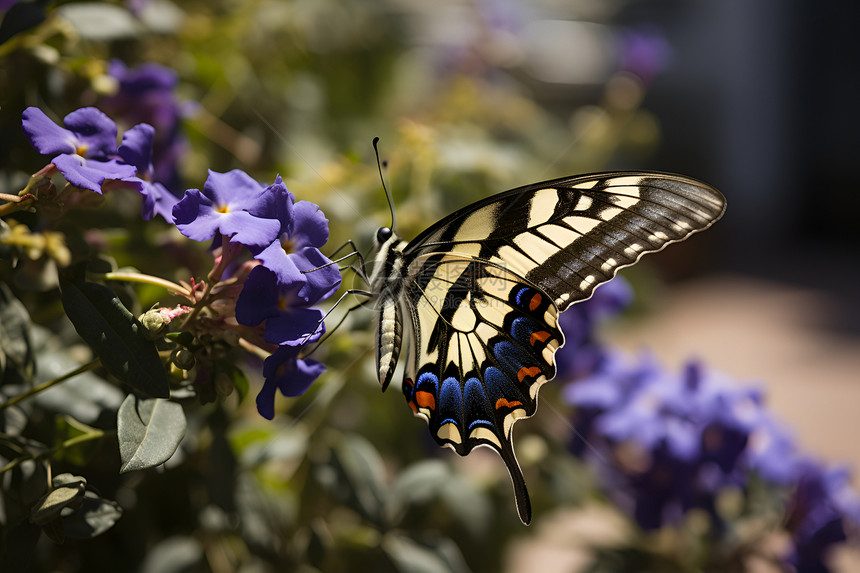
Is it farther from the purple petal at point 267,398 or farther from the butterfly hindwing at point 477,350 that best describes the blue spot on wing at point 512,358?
the purple petal at point 267,398

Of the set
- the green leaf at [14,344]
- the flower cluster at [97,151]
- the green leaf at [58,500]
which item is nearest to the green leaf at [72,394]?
the green leaf at [14,344]

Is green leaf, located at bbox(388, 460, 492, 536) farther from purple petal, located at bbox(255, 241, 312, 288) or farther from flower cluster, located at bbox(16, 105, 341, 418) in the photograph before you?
purple petal, located at bbox(255, 241, 312, 288)

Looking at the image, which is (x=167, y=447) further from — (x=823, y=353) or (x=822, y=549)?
(x=823, y=353)

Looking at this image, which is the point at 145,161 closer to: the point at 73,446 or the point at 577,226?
the point at 73,446

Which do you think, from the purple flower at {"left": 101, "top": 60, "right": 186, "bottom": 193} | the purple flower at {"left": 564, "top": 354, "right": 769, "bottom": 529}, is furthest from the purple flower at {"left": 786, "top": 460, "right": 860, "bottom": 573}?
the purple flower at {"left": 101, "top": 60, "right": 186, "bottom": 193}

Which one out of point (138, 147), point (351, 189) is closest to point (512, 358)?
point (351, 189)

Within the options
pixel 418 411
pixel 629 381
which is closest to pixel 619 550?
pixel 629 381
